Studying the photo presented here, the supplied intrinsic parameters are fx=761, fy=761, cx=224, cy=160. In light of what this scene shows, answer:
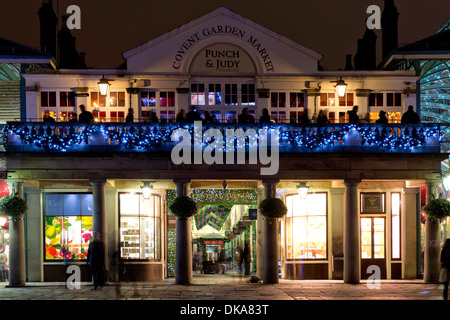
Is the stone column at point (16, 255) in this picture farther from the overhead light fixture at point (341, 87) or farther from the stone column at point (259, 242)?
the overhead light fixture at point (341, 87)

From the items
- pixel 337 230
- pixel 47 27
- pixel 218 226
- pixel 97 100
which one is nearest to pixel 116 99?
A: pixel 97 100

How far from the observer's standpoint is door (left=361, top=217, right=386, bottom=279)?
2883 cm

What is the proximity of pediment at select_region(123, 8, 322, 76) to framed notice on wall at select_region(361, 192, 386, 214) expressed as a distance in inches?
217

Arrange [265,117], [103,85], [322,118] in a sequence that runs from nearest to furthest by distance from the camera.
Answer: [265,117], [322,118], [103,85]

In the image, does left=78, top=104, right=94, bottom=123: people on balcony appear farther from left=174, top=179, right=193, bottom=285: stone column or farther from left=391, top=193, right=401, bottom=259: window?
left=391, top=193, right=401, bottom=259: window

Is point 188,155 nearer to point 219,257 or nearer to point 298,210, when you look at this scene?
point 298,210

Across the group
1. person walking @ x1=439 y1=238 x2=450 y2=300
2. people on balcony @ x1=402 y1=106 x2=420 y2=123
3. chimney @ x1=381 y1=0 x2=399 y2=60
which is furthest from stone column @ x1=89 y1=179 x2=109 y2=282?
chimney @ x1=381 y1=0 x2=399 y2=60

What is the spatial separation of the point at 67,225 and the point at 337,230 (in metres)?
10.1

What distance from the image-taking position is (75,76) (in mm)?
28062

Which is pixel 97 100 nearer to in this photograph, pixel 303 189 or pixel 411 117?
pixel 303 189

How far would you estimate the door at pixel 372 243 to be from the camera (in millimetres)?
28828

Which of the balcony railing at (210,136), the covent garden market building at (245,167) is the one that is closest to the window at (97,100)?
the covent garden market building at (245,167)

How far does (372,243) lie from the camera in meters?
28.9
